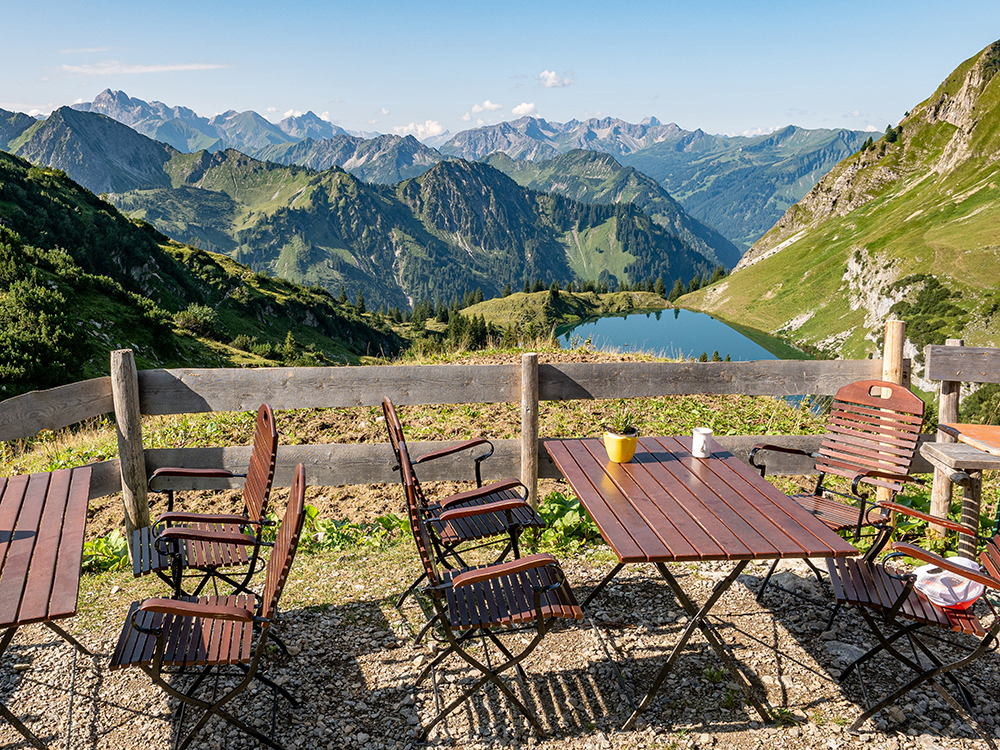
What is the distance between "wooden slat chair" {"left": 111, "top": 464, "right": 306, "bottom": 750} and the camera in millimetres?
2805

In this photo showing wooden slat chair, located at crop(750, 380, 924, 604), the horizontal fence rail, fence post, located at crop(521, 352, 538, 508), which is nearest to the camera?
wooden slat chair, located at crop(750, 380, 924, 604)

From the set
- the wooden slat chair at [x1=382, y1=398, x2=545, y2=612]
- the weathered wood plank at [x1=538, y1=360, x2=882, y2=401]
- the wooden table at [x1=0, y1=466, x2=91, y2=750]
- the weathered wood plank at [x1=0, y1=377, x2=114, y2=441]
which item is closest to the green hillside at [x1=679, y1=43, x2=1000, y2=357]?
the weathered wood plank at [x1=538, y1=360, x2=882, y2=401]

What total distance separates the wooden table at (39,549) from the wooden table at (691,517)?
8.69 feet

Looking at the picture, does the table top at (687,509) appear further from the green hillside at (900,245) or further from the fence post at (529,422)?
the green hillside at (900,245)

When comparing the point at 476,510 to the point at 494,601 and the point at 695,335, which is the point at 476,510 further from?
the point at 695,335

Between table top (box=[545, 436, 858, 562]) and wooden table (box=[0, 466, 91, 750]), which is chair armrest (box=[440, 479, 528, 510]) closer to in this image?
table top (box=[545, 436, 858, 562])

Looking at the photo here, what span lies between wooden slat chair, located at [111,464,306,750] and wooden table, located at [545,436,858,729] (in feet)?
5.40

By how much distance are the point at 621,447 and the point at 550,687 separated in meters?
1.63

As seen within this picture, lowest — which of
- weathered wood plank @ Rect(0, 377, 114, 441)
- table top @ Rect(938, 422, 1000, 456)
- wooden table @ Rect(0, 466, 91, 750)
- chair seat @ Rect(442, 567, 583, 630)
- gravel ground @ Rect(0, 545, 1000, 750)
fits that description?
gravel ground @ Rect(0, 545, 1000, 750)

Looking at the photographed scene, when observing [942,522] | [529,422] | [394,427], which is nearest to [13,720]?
[394,427]

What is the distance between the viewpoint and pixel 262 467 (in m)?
4.16

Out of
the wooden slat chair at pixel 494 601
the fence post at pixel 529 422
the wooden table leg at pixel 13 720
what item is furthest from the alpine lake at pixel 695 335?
the wooden table leg at pixel 13 720

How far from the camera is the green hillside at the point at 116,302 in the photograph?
21.7 meters

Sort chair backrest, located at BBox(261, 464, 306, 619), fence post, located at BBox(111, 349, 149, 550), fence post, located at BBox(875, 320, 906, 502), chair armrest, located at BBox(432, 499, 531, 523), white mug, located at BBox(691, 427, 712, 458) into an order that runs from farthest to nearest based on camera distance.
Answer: fence post, located at BBox(875, 320, 906, 502)
fence post, located at BBox(111, 349, 149, 550)
white mug, located at BBox(691, 427, 712, 458)
chair armrest, located at BBox(432, 499, 531, 523)
chair backrest, located at BBox(261, 464, 306, 619)
